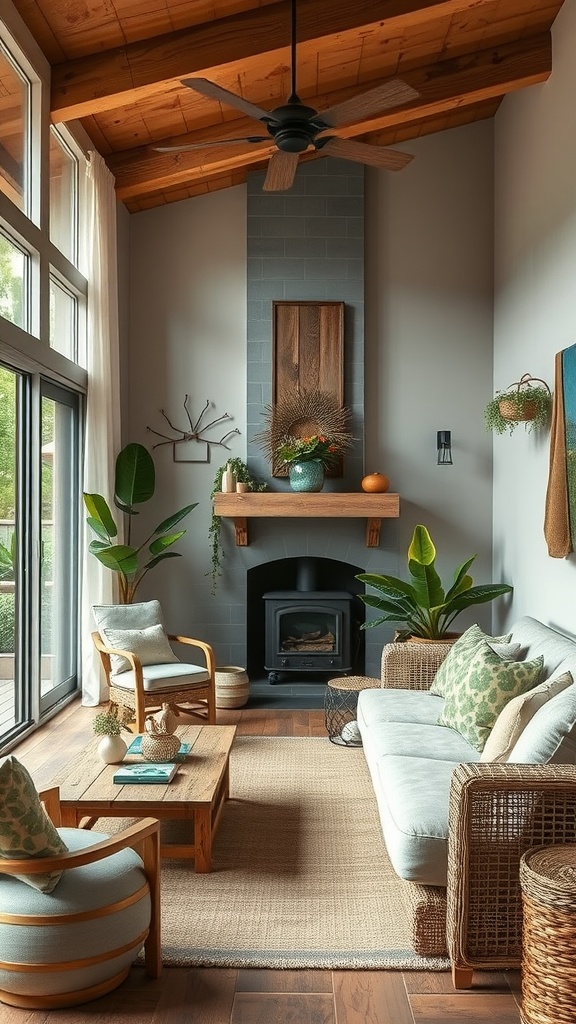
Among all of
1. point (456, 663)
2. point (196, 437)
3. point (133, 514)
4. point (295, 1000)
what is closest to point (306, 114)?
point (456, 663)

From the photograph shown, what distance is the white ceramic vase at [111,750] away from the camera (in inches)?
137

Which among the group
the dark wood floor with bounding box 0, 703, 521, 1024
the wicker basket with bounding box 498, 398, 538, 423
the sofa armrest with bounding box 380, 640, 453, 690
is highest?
the wicker basket with bounding box 498, 398, 538, 423

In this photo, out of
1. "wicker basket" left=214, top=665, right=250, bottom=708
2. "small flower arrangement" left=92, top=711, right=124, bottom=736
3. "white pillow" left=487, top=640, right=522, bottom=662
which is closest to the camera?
"small flower arrangement" left=92, top=711, right=124, bottom=736

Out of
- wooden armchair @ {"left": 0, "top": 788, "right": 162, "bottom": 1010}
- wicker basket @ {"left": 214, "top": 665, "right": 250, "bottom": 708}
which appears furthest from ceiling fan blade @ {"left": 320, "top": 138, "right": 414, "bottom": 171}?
wicker basket @ {"left": 214, "top": 665, "right": 250, "bottom": 708}

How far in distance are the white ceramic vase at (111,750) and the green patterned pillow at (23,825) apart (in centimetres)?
113

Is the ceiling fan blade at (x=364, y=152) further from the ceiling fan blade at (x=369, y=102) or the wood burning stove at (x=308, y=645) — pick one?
the wood burning stove at (x=308, y=645)

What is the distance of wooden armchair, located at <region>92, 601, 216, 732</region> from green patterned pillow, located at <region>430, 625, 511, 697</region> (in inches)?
59.4

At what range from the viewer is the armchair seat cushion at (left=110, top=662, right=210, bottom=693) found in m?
5.10

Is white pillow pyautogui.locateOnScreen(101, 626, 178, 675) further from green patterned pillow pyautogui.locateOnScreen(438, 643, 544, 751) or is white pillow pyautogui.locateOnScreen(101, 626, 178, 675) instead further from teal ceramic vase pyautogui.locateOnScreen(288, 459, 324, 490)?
green patterned pillow pyautogui.locateOnScreen(438, 643, 544, 751)

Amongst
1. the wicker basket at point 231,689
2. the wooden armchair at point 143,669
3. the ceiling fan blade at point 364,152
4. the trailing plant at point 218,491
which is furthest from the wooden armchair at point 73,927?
the trailing plant at point 218,491

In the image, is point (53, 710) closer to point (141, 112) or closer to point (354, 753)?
point (354, 753)

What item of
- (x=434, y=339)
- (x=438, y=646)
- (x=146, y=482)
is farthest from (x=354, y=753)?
(x=434, y=339)

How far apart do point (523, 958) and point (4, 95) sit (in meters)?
4.41

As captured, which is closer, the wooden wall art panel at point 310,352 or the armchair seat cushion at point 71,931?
the armchair seat cushion at point 71,931
